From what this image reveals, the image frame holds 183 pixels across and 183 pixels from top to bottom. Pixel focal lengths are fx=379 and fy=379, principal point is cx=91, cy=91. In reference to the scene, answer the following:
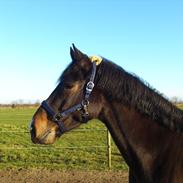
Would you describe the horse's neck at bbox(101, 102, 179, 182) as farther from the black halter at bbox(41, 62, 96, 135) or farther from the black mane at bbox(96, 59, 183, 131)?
the black halter at bbox(41, 62, 96, 135)

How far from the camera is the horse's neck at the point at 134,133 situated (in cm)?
331

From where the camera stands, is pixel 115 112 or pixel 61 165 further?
pixel 61 165

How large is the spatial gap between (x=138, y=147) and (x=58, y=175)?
7095mm

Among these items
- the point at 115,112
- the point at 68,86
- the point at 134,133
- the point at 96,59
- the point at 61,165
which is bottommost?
the point at 61,165

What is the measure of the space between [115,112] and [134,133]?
0.82ft

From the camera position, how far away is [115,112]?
11.0 ft

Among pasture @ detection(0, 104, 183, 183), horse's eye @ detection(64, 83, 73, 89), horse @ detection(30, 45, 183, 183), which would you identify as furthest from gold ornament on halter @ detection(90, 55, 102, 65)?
pasture @ detection(0, 104, 183, 183)

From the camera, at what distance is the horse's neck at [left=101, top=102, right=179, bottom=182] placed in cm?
331

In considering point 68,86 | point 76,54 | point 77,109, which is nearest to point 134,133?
point 77,109

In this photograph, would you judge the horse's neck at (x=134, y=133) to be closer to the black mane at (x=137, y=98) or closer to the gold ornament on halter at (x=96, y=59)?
the black mane at (x=137, y=98)

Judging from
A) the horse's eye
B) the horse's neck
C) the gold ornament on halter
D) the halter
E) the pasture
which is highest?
the gold ornament on halter

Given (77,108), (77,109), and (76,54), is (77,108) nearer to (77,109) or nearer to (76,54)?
(77,109)

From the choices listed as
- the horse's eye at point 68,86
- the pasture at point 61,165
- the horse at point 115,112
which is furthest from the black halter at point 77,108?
the pasture at point 61,165

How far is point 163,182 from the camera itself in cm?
313
